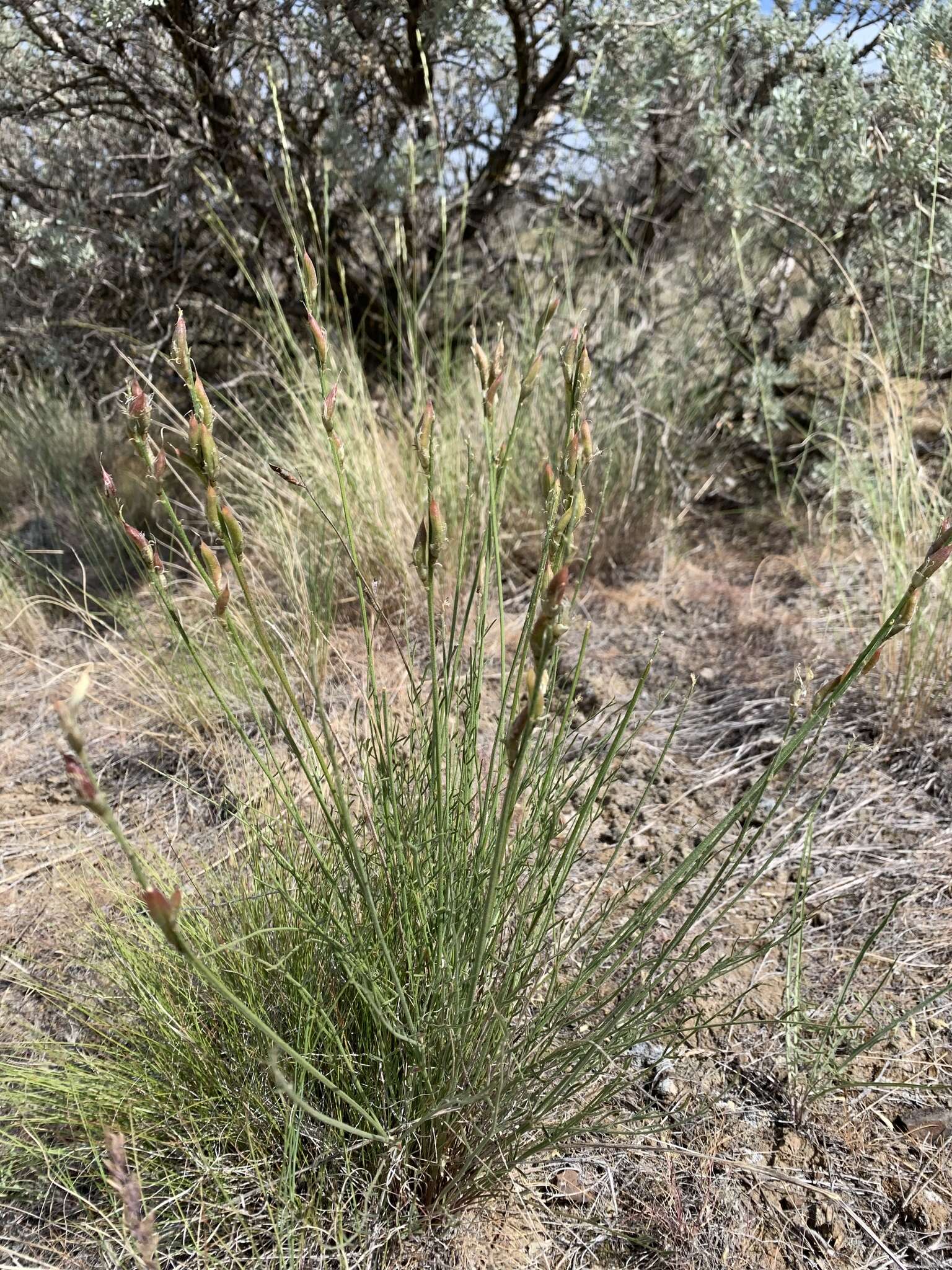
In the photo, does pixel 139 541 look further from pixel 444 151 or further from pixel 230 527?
pixel 444 151

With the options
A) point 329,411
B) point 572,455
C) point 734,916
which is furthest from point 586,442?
point 734,916

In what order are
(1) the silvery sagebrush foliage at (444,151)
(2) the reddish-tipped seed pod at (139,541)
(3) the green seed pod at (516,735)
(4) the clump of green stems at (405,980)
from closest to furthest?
(3) the green seed pod at (516,735) < (2) the reddish-tipped seed pod at (139,541) < (4) the clump of green stems at (405,980) < (1) the silvery sagebrush foliage at (444,151)

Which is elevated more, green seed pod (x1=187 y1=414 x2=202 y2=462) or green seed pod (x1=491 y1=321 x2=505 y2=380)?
green seed pod (x1=491 y1=321 x2=505 y2=380)

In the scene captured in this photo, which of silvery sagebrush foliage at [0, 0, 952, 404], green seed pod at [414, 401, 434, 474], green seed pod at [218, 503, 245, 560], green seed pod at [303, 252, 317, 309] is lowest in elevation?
green seed pod at [218, 503, 245, 560]

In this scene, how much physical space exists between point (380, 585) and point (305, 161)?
6.58 feet

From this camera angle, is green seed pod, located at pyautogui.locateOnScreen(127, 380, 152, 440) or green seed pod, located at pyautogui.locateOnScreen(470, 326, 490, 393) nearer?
green seed pod, located at pyautogui.locateOnScreen(127, 380, 152, 440)

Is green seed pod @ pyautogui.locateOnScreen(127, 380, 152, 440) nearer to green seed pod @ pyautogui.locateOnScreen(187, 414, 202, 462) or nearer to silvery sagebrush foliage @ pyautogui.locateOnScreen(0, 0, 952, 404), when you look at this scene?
green seed pod @ pyautogui.locateOnScreen(187, 414, 202, 462)

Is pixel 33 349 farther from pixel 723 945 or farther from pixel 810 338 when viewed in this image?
pixel 723 945

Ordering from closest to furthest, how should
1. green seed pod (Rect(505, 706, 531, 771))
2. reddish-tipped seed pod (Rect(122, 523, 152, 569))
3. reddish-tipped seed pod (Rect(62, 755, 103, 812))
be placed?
reddish-tipped seed pod (Rect(62, 755, 103, 812)) < green seed pod (Rect(505, 706, 531, 771)) < reddish-tipped seed pod (Rect(122, 523, 152, 569))

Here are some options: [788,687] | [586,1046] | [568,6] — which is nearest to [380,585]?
[788,687]

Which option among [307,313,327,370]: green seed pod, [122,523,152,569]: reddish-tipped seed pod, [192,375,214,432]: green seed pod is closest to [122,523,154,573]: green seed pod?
[122,523,152,569]: reddish-tipped seed pod

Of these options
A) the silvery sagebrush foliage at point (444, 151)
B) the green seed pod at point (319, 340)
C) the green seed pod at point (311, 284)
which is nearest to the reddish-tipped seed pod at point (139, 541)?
the green seed pod at point (319, 340)

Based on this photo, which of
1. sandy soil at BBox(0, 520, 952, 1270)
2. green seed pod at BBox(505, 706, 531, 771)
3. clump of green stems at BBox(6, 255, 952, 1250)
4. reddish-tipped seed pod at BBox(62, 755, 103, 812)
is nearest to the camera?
reddish-tipped seed pod at BBox(62, 755, 103, 812)

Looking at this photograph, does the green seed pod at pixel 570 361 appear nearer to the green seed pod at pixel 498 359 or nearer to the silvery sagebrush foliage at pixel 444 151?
the green seed pod at pixel 498 359
